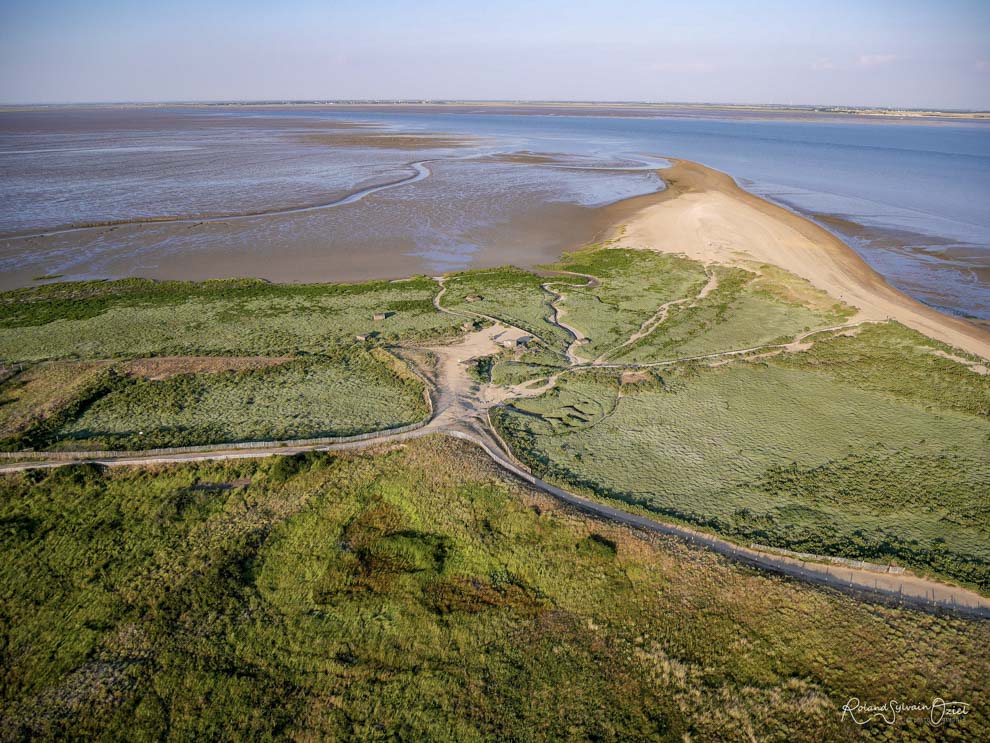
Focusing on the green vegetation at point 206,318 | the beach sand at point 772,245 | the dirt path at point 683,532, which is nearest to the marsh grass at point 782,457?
the dirt path at point 683,532

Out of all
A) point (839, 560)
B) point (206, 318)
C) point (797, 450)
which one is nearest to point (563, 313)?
point (797, 450)

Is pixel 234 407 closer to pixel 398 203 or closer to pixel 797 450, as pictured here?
pixel 797 450

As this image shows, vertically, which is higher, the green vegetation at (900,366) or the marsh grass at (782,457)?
the green vegetation at (900,366)

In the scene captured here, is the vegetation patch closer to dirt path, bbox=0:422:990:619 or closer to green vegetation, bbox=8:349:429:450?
green vegetation, bbox=8:349:429:450

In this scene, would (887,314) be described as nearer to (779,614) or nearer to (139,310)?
(779,614)

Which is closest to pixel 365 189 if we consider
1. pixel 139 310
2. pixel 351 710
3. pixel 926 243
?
pixel 139 310

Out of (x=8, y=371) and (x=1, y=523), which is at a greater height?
(x=8, y=371)

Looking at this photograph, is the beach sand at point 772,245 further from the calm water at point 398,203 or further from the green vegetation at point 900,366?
the calm water at point 398,203
